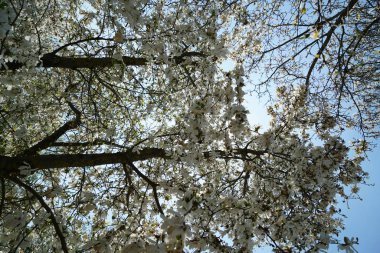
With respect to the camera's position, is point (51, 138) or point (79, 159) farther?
point (51, 138)

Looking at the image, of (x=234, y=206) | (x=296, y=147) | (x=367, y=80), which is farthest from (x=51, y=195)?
(x=367, y=80)

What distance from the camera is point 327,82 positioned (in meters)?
6.93

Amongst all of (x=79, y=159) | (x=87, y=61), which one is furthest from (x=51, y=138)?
(x=87, y=61)

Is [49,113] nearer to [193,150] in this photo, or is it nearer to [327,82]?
[193,150]

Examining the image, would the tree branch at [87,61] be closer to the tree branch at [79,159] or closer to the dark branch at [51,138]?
the dark branch at [51,138]

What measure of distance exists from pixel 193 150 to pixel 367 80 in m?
5.04

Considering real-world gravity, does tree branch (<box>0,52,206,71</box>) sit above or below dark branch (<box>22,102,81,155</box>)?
above

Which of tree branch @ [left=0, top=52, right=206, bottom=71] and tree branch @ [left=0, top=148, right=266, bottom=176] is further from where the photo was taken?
tree branch @ [left=0, top=52, right=206, bottom=71]

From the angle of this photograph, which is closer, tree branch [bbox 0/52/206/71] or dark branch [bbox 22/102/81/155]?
dark branch [bbox 22/102/81/155]

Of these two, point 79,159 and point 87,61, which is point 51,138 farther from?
point 87,61

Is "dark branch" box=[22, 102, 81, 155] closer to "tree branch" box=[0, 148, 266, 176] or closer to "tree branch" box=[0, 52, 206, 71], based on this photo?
"tree branch" box=[0, 148, 266, 176]

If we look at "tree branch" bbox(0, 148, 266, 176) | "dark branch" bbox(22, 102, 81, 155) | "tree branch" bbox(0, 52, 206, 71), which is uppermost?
"tree branch" bbox(0, 52, 206, 71)

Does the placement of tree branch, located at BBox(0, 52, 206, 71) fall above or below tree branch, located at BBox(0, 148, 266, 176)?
above

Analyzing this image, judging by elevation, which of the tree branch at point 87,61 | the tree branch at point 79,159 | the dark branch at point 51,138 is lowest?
the tree branch at point 79,159
